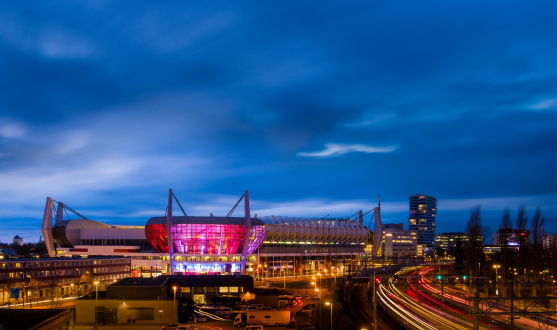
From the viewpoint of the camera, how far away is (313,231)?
5157 inches

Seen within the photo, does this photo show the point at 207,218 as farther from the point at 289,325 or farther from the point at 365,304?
the point at 289,325

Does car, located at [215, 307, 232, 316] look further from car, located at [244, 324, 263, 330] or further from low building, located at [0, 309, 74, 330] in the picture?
low building, located at [0, 309, 74, 330]

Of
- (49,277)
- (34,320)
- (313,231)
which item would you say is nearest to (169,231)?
(49,277)

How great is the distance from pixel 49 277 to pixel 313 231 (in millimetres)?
74263

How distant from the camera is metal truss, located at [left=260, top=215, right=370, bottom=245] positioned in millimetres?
121312

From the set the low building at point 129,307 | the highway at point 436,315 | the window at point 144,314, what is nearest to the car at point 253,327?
the low building at point 129,307

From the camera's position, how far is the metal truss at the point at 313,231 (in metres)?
121

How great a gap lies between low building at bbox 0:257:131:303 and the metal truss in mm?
44764

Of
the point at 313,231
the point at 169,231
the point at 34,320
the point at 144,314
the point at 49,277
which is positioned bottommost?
the point at 144,314

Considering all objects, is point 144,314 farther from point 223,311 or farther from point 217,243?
point 217,243

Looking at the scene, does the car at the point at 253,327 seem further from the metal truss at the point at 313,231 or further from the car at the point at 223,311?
the metal truss at the point at 313,231

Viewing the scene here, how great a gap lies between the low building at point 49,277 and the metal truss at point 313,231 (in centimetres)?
4476

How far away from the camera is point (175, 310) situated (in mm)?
46469

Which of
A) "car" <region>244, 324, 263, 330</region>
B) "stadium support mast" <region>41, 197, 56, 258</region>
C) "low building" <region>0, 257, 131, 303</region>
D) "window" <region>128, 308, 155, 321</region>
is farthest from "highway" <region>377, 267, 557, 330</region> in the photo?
"stadium support mast" <region>41, 197, 56, 258</region>
